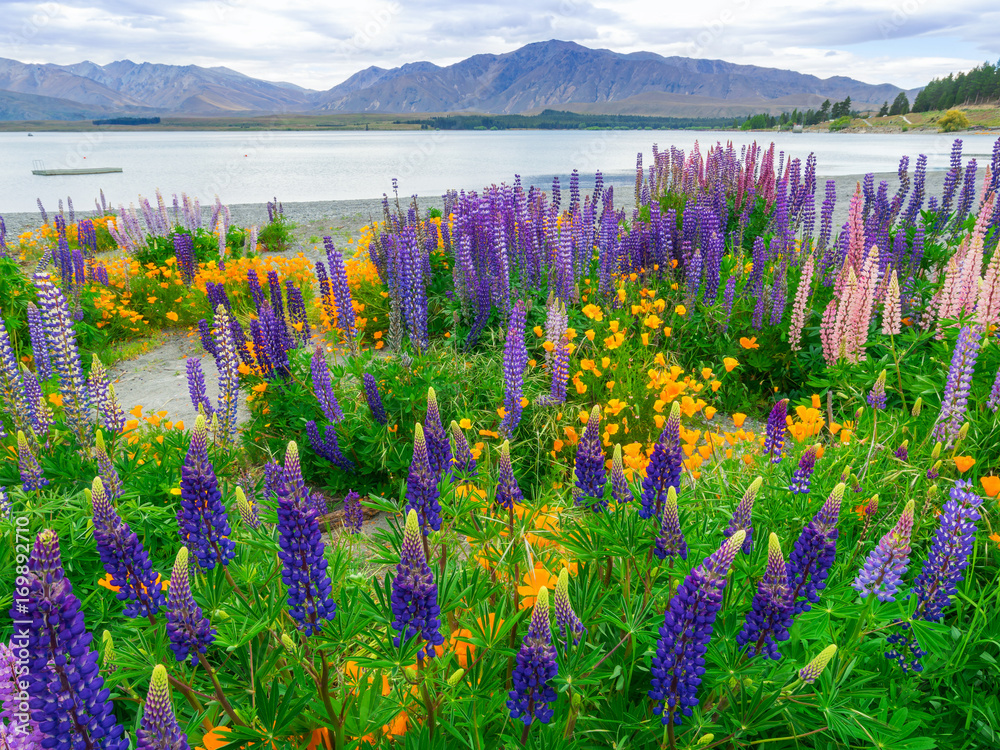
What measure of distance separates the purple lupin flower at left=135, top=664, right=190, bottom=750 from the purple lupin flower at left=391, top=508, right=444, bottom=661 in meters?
0.60

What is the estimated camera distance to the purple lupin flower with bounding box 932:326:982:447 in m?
3.58

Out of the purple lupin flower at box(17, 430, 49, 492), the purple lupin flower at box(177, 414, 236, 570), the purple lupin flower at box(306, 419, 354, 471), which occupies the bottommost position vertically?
the purple lupin flower at box(306, 419, 354, 471)

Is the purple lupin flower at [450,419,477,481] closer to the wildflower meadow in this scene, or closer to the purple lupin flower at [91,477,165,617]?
the wildflower meadow

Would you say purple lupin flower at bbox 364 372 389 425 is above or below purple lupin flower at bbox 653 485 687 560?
below

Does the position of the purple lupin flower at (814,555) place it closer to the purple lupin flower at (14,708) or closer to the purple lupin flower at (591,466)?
the purple lupin flower at (591,466)

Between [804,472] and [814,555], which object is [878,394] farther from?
[814,555]

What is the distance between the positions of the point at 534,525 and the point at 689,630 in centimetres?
172

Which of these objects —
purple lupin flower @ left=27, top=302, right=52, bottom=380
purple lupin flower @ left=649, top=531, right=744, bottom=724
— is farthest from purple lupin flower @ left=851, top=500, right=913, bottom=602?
purple lupin flower @ left=27, top=302, right=52, bottom=380

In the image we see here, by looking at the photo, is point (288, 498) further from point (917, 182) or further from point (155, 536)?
point (917, 182)

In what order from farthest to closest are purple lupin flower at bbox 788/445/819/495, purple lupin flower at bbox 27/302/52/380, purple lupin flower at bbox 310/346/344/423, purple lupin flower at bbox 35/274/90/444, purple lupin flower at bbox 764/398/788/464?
1. purple lupin flower at bbox 27/302/52/380
2. purple lupin flower at bbox 310/346/344/423
3. purple lupin flower at bbox 35/274/90/444
4. purple lupin flower at bbox 764/398/788/464
5. purple lupin flower at bbox 788/445/819/495

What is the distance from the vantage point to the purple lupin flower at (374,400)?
4871 mm

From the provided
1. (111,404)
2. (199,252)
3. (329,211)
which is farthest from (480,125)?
(111,404)

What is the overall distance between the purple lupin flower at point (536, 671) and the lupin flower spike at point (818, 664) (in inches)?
30.4

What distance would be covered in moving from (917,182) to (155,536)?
10.9m
